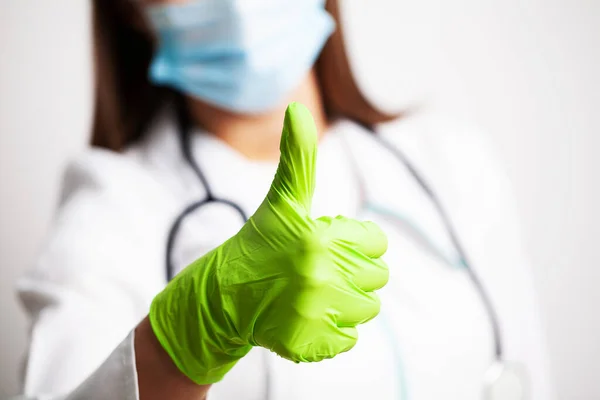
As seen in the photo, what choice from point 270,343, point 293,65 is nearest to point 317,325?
point 270,343

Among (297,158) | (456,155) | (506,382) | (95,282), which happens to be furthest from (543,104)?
(95,282)

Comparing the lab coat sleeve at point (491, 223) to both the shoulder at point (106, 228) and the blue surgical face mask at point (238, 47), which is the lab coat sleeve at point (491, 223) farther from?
the shoulder at point (106, 228)

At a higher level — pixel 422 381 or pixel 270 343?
pixel 270 343

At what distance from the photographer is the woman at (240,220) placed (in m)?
0.64

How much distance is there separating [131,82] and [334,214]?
0.42 meters

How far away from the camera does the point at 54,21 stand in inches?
40.8

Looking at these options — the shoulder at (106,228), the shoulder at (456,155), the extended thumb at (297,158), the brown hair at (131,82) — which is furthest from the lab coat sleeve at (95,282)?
the shoulder at (456,155)

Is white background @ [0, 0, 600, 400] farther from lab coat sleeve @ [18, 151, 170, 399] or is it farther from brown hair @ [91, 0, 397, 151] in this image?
lab coat sleeve @ [18, 151, 170, 399]

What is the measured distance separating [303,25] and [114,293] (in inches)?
17.2

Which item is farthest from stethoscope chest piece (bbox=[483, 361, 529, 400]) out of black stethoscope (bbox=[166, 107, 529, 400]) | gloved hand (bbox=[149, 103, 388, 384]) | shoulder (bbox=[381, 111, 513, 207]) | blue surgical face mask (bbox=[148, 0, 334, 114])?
blue surgical face mask (bbox=[148, 0, 334, 114])

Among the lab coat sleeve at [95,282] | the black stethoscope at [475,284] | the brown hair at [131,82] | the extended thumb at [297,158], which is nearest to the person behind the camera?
the extended thumb at [297,158]

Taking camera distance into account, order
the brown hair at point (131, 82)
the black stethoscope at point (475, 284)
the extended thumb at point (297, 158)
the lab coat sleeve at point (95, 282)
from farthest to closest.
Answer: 1. the brown hair at point (131, 82)
2. the black stethoscope at point (475, 284)
3. the lab coat sleeve at point (95, 282)
4. the extended thumb at point (297, 158)

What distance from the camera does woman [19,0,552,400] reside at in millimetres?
645

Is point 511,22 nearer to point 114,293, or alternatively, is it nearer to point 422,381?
point 422,381
